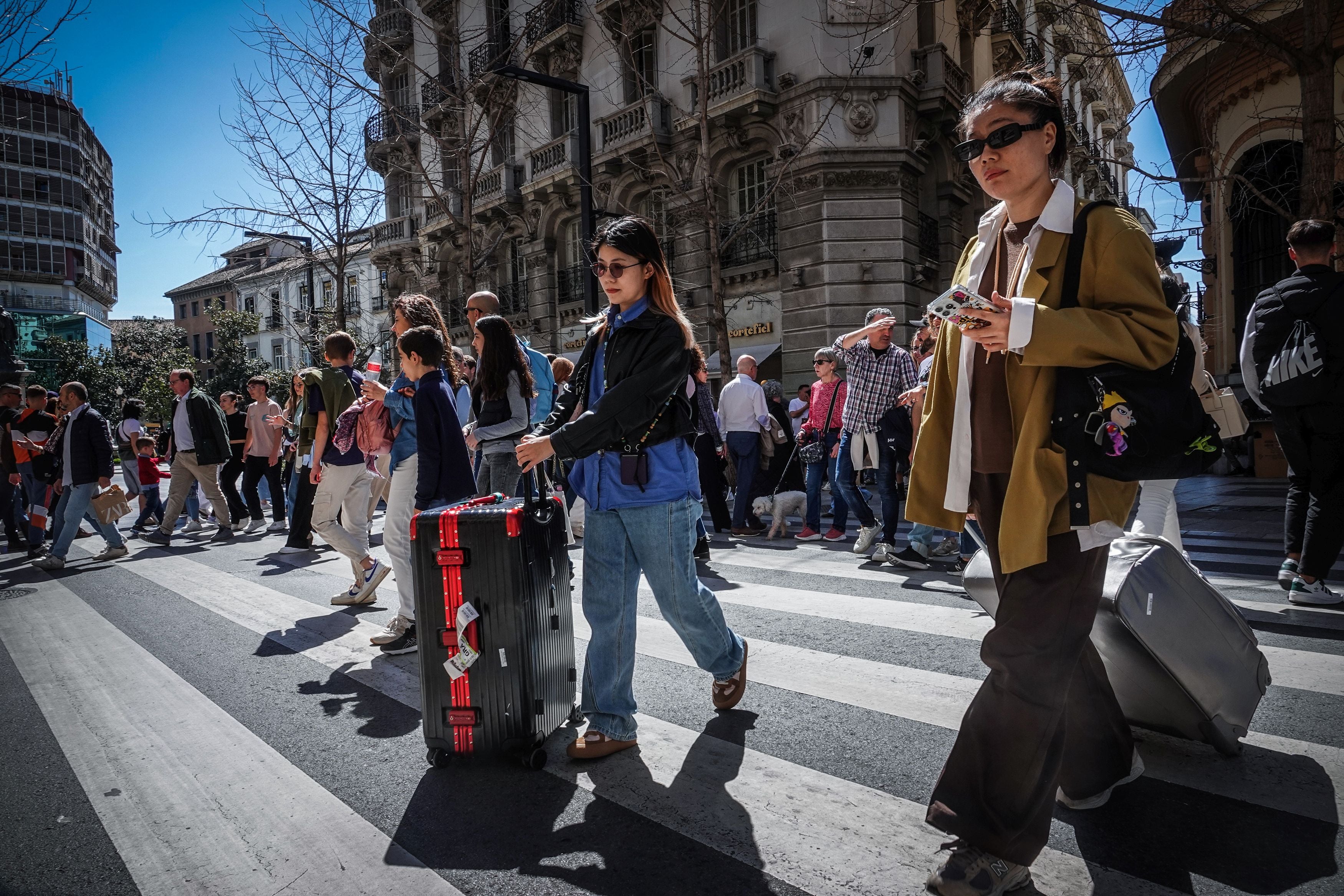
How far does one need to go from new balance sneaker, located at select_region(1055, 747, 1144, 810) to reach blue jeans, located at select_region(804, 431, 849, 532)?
19.3 ft

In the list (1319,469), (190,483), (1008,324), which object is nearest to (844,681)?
(1008,324)

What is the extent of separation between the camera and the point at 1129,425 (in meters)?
1.95

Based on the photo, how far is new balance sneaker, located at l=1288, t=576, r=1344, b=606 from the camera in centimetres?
484

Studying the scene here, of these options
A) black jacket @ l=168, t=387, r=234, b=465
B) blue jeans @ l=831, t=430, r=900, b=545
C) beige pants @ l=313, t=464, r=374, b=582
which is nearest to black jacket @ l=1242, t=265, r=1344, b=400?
blue jeans @ l=831, t=430, r=900, b=545

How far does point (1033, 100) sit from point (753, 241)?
1944 centimetres

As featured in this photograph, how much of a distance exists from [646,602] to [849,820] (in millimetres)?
3359

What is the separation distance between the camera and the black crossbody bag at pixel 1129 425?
1942mm

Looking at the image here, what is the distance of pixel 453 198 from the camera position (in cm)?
2911

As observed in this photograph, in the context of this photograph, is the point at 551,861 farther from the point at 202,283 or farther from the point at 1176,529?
the point at 202,283

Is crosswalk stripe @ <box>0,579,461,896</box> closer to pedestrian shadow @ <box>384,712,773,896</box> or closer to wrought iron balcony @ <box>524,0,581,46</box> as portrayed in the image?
pedestrian shadow @ <box>384,712,773,896</box>

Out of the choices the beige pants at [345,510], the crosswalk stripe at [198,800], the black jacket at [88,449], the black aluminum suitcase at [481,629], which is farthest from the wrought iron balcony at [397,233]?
the black aluminum suitcase at [481,629]

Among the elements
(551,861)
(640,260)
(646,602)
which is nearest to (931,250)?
(646,602)

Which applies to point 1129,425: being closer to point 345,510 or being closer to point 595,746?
point 595,746

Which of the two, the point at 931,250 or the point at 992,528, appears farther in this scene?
the point at 931,250
